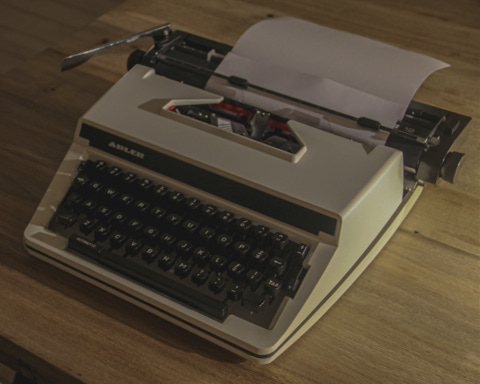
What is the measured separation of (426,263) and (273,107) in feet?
1.38

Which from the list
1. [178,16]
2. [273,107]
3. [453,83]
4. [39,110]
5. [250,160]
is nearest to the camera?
[250,160]

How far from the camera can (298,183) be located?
1.08 metres

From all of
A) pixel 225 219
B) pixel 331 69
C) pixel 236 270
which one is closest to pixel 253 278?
pixel 236 270

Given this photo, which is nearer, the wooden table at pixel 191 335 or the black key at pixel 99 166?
the wooden table at pixel 191 335

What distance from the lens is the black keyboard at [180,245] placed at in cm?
103

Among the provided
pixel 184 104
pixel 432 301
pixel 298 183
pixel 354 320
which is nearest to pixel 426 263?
pixel 432 301

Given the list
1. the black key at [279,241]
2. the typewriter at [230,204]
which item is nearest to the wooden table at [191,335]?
the typewriter at [230,204]

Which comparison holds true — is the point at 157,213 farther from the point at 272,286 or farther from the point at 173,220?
the point at 272,286

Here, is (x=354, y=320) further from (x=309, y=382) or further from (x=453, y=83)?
(x=453, y=83)

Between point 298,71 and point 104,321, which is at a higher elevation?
point 298,71

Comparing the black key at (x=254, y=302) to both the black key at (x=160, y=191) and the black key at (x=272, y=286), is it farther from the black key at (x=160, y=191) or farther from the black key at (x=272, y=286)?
the black key at (x=160, y=191)

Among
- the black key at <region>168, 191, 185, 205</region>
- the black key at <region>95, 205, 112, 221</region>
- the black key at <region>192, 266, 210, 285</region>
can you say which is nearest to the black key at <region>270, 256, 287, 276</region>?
the black key at <region>192, 266, 210, 285</region>

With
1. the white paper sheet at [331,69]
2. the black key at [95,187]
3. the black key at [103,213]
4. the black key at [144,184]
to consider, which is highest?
the white paper sheet at [331,69]

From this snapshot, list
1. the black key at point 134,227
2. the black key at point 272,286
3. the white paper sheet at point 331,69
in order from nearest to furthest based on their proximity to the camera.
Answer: the black key at point 272,286
the black key at point 134,227
the white paper sheet at point 331,69
